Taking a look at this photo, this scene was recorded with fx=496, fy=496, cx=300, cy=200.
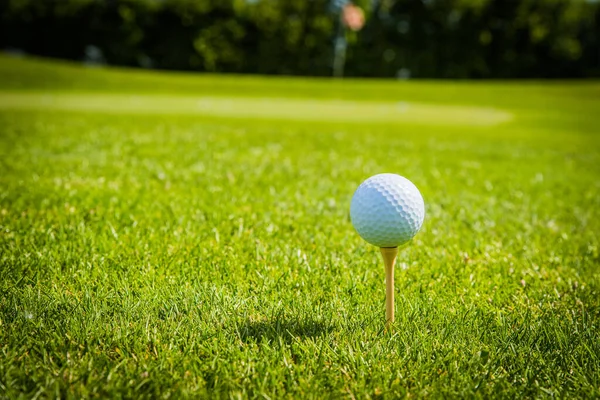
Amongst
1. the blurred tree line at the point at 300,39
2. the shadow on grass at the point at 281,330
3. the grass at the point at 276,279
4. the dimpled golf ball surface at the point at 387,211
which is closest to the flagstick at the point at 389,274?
the dimpled golf ball surface at the point at 387,211

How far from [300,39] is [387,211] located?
5277 cm

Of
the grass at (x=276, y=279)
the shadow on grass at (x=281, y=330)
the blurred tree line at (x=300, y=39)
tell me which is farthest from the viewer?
the blurred tree line at (x=300, y=39)

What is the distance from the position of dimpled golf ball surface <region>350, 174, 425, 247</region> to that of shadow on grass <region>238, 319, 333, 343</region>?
0.59 m

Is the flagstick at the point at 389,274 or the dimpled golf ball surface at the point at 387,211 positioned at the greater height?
the dimpled golf ball surface at the point at 387,211

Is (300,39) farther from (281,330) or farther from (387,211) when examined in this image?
(281,330)

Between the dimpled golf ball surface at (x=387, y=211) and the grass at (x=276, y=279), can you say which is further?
the dimpled golf ball surface at (x=387, y=211)

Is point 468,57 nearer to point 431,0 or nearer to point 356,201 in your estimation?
point 431,0

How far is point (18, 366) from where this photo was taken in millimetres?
2441

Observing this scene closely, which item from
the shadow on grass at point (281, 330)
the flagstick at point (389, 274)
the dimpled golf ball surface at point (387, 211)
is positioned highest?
the dimpled golf ball surface at point (387, 211)

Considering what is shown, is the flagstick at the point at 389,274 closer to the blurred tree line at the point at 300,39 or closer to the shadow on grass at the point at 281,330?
the shadow on grass at the point at 281,330

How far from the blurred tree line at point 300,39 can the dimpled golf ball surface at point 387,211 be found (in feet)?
169

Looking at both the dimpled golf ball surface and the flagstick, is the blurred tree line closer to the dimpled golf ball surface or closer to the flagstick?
the dimpled golf ball surface

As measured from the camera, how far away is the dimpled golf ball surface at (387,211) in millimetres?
2799

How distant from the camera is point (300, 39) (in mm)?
52719
